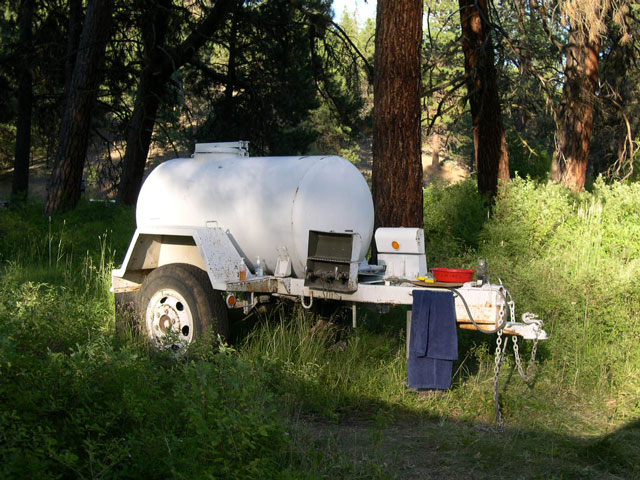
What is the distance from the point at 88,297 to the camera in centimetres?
873

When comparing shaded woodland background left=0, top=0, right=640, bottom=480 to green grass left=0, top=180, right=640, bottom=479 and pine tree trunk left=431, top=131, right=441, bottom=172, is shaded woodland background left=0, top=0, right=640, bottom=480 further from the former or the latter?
pine tree trunk left=431, top=131, right=441, bottom=172

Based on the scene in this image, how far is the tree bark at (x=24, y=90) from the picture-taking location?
17.5 meters

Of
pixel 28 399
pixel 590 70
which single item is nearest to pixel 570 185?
pixel 590 70

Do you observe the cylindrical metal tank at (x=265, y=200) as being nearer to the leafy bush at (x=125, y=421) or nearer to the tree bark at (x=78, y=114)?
the leafy bush at (x=125, y=421)

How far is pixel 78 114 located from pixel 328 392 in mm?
8982

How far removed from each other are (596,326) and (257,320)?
3.65 meters

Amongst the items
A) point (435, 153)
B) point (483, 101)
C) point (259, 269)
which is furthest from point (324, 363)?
point (435, 153)

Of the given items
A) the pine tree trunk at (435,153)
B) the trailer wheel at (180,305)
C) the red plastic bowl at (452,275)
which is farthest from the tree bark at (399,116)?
the pine tree trunk at (435,153)

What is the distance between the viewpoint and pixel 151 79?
16.3 m

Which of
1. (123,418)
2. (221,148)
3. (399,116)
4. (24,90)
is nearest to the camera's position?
(123,418)

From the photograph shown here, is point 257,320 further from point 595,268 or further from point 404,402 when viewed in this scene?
point 595,268

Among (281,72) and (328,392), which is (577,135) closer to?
(281,72)

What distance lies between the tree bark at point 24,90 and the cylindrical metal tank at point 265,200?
35.2 ft

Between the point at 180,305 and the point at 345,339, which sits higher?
the point at 180,305
